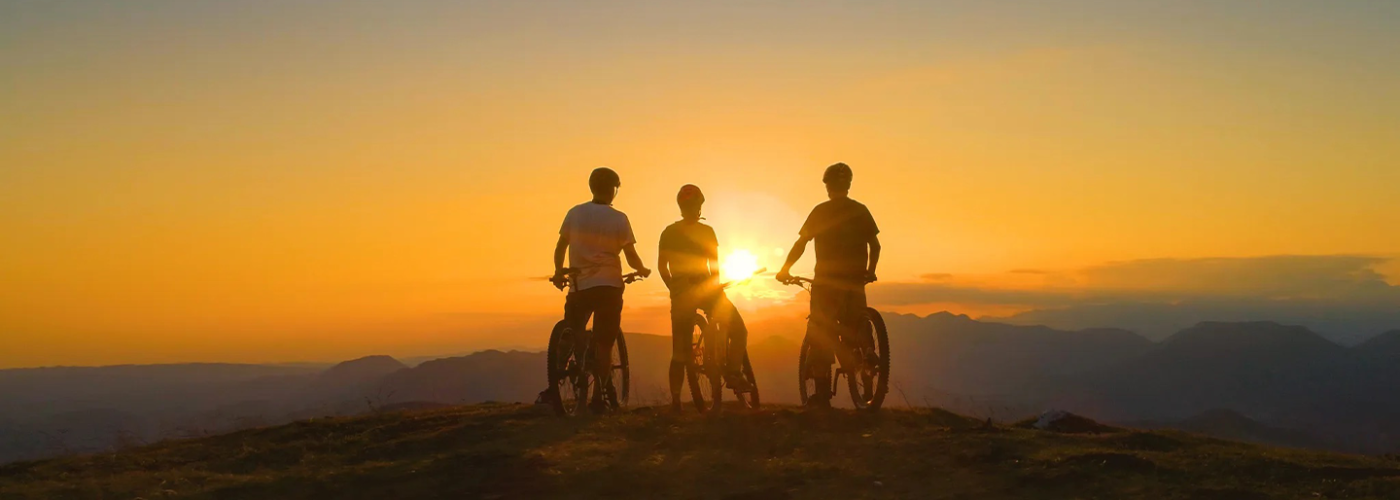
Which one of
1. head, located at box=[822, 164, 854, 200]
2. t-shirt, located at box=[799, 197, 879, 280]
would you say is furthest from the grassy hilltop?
head, located at box=[822, 164, 854, 200]

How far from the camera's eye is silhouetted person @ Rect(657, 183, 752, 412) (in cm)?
1226

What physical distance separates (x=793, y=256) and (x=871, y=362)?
1.59 meters

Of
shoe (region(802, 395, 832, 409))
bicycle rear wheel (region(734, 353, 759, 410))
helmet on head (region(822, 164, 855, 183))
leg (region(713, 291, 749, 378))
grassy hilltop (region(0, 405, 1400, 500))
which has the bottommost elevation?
grassy hilltop (region(0, 405, 1400, 500))

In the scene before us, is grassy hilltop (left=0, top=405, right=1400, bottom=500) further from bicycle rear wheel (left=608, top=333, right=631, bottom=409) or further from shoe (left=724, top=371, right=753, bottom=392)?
bicycle rear wheel (left=608, top=333, right=631, bottom=409)

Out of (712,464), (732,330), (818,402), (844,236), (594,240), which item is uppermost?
(594,240)

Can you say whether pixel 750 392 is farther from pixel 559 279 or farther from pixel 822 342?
pixel 559 279

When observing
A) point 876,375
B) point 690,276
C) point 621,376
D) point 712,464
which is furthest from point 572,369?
point 876,375

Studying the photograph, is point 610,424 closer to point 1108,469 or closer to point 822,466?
point 822,466

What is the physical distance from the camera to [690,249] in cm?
1225

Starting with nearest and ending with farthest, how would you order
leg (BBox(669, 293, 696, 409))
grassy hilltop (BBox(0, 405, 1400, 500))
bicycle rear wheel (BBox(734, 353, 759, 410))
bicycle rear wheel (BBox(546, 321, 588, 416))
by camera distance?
1. grassy hilltop (BBox(0, 405, 1400, 500))
2. bicycle rear wheel (BBox(546, 321, 588, 416))
3. leg (BBox(669, 293, 696, 409))
4. bicycle rear wheel (BBox(734, 353, 759, 410))

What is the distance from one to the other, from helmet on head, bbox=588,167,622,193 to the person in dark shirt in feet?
7.92

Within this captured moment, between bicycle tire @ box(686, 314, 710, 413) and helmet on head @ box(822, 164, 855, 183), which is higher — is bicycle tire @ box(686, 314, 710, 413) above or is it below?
below

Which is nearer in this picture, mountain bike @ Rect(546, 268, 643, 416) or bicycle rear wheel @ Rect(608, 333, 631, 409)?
mountain bike @ Rect(546, 268, 643, 416)

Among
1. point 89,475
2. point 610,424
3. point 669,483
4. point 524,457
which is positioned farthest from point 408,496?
point 89,475
